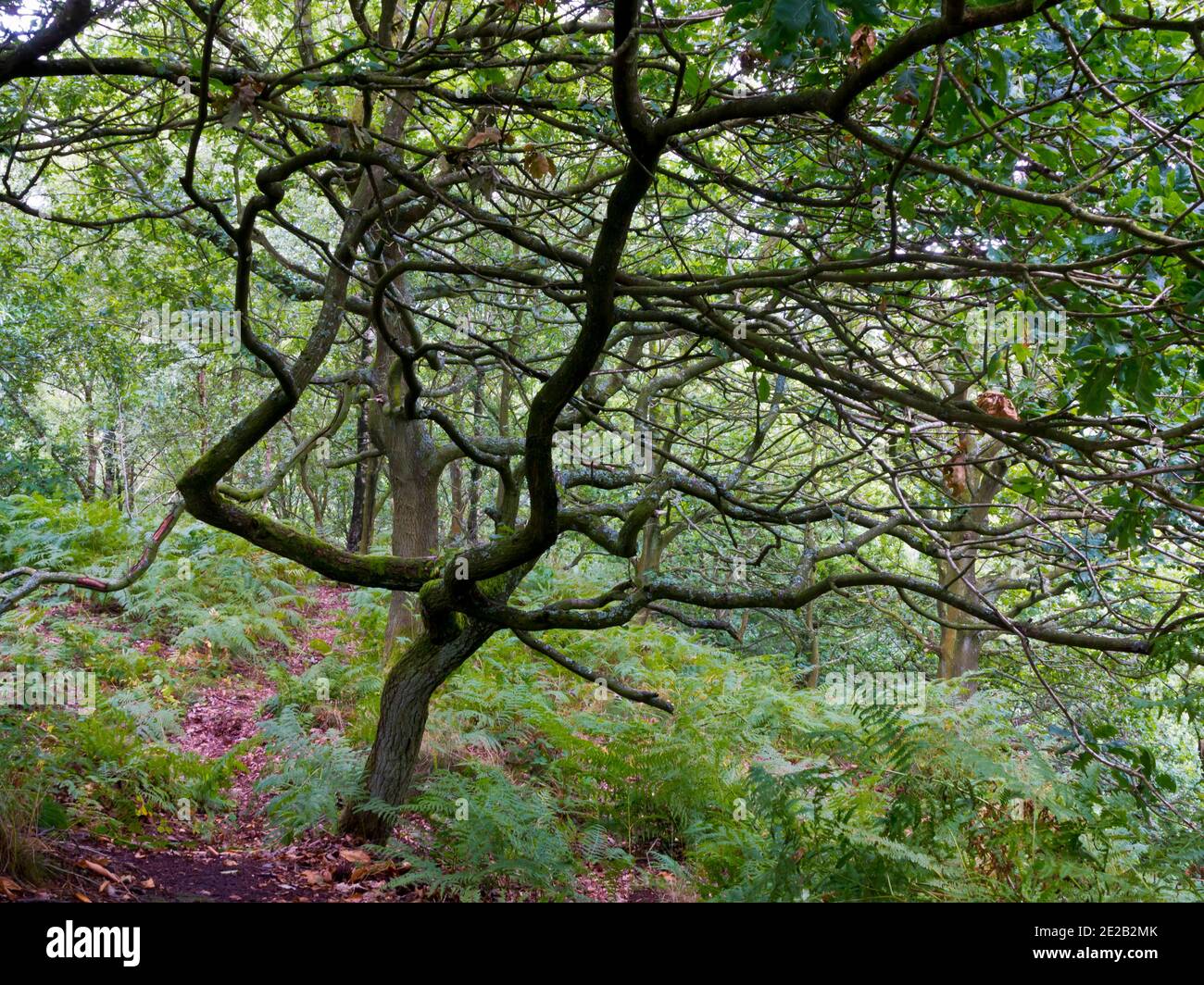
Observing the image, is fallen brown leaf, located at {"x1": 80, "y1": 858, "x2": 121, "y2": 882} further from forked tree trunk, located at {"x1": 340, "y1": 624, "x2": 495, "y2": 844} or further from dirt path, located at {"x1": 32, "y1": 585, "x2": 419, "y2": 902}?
forked tree trunk, located at {"x1": 340, "y1": 624, "x2": 495, "y2": 844}

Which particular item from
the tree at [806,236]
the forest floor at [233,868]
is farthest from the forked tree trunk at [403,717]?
the forest floor at [233,868]

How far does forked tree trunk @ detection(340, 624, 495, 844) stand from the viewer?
17.5 ft

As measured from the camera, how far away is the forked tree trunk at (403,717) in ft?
17.5

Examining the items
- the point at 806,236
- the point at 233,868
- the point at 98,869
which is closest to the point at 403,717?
the point at 233,868

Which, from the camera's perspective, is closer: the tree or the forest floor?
the tree

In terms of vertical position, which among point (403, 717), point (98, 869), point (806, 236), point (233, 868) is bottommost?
point (233, 868)

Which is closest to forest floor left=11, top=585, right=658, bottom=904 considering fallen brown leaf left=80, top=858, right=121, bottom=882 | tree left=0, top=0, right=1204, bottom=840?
fallen brown leaf left=80, top=858, right=121, bottom=882

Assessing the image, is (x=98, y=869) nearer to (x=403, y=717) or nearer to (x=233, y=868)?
(x=233, y=868)

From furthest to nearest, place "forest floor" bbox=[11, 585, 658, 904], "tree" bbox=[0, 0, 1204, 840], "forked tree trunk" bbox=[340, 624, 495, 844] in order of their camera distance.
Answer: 1. "forked tree trunk" bbox=[340, 624, 495, 844]
2. "forest floor" bbox=[11, 585, 658, 904]
3. "tree" bbox=[0, 0, 1204, 840]

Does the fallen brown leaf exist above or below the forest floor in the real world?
above

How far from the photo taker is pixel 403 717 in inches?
214

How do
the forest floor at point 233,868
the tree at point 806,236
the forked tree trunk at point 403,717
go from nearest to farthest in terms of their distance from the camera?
the tree at point 806,236, the forest floor at point 233,868, the forked tree trunk at point 403,717

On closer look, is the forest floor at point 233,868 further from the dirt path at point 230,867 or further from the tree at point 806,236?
the tree at point 806,236
